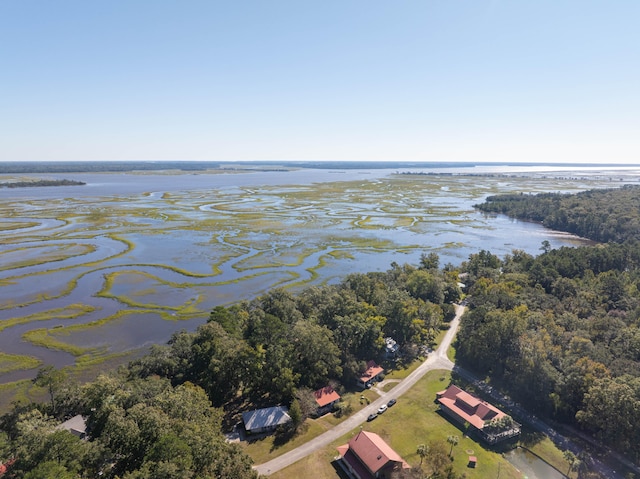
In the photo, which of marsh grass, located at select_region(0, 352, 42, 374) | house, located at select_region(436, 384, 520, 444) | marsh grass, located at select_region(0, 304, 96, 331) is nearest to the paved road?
house, located at select_region(436, 384, 520, 444)

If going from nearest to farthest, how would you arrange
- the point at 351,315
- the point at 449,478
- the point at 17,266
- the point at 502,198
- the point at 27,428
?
the point at 27,428 < the point at 449,478 < the point at 351,315 < the point at 17,266 < the point at 502,198

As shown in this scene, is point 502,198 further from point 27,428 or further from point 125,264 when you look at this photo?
point 27,428

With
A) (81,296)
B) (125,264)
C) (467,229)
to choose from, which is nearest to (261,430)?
(81,296)

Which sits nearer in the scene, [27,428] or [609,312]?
[27,428]

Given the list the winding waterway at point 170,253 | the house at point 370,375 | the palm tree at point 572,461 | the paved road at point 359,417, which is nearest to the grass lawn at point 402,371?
the paved road at point 359,417

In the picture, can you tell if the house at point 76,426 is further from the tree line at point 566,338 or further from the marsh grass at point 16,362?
the tree line at point 566,338

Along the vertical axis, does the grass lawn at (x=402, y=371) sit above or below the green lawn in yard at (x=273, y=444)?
below
